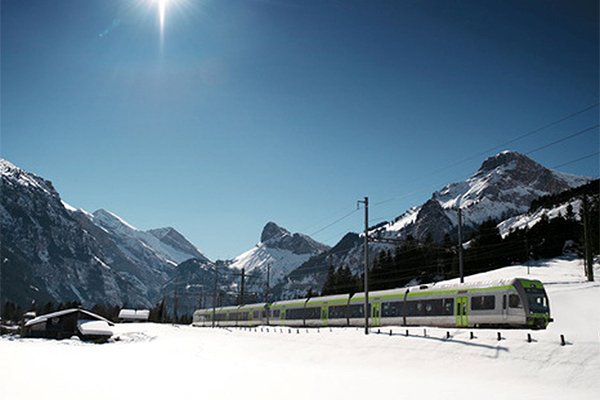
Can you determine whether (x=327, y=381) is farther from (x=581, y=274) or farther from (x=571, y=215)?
(x=571, y=215)

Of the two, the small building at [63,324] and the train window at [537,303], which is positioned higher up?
the train window at [537,303]

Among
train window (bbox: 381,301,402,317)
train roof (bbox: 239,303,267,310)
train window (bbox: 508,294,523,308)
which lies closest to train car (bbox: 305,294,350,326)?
train window (bbox: 381,301,402,317)

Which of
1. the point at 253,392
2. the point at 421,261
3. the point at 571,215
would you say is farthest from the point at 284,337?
the point at 571,215

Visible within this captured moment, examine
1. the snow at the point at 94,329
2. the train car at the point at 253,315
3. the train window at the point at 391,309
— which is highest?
the train window at the point at 391,309

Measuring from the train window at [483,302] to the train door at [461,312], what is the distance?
789mm

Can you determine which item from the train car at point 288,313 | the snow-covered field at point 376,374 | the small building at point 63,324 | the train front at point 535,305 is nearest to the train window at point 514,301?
the train front at point 535,305

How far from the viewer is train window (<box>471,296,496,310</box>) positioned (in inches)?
1324

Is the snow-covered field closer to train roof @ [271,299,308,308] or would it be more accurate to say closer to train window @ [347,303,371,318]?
train window @ [347,303,371,318]

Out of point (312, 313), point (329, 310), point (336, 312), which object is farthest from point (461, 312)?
point (312, 313)

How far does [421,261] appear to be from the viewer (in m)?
110

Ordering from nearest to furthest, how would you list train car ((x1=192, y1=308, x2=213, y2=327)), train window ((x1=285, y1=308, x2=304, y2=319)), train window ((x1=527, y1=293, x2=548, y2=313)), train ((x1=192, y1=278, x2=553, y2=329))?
train window ((x1=527, y1=293, x2=548, y2=313)) → train ((x1=192, y1=278, x2=553, y2=329)) → train window ((x1=285, y1=308, x2=304, y2=319)) → train car ((x1=192, y1=308, x2=213, y2=327))

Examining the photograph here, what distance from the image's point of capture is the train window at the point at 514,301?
105 feet

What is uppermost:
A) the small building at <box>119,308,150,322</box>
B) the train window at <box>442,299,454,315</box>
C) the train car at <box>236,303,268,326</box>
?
the train window at <box>442,299,454,315</box>

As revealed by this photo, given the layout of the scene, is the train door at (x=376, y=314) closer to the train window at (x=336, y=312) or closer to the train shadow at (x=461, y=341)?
the train window at (x=336, y=312)
